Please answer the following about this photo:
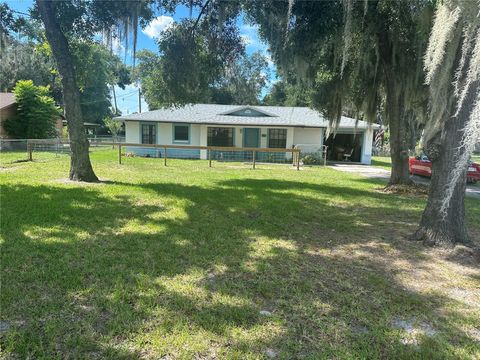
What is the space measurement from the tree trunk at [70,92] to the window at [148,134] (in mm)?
11180

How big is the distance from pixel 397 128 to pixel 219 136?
11.5 meters

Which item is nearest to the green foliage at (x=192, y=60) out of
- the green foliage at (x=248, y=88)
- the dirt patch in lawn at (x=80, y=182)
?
the dirt patch in lawn at (x=80, y=182)

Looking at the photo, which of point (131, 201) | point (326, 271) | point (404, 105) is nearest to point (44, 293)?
point (326, 271)

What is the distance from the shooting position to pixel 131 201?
6.61 metres

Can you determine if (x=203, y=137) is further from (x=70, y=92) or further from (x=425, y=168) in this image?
(x=70, y=92)

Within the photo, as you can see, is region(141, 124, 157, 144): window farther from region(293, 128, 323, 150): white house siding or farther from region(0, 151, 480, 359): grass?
region(0, 151, 480, 359): grass

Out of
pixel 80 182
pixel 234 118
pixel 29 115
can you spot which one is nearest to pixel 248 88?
pixel 234 118

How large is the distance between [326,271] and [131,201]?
421 centimetres

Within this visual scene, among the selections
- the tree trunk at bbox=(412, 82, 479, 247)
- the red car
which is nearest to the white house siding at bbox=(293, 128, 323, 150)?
the red car

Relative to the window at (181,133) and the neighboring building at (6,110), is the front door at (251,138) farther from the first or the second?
the neighboring building at (6,110)

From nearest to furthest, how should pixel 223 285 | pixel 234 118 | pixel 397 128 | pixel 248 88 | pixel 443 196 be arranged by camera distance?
pixel 223 285
pixel 443 196
pixel 397 128
pixel 234 118
pixel 248 88

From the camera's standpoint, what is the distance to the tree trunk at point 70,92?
7898 millimetres

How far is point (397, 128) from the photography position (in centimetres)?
963

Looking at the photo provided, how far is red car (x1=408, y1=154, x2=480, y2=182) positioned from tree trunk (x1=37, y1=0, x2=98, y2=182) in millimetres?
11056
